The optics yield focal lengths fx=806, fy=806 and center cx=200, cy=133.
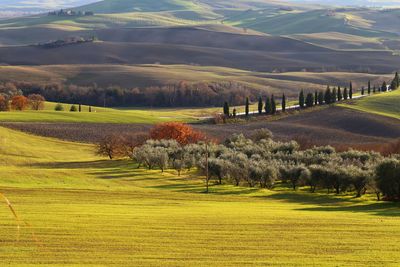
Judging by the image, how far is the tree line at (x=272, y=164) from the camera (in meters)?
51.6

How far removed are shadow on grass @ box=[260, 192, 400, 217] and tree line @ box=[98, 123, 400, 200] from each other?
1.90 metres

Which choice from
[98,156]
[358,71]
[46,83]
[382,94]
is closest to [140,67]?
[46,83]

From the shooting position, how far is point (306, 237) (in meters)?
29.7

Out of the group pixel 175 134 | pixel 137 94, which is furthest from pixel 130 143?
pixel 137 94

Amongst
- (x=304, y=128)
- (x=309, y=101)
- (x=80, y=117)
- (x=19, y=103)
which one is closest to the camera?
(x=304, y=128)

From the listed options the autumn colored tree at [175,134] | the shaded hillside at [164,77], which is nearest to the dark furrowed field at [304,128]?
the autumn colored tree at [175,134]

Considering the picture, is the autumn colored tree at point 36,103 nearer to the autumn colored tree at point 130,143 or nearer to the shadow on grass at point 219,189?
the autumn colored tree at point 130,143

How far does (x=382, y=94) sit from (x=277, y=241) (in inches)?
4042

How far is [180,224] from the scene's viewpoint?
32.1 m

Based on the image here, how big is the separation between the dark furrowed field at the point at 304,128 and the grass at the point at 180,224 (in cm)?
3584

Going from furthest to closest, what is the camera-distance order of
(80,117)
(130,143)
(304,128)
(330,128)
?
(80,117)
(330,128)
(304,128)
(130,143)

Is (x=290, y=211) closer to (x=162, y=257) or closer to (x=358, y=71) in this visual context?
(x=162, y=257)

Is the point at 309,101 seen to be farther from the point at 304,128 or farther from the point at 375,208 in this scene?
the point at 375,208

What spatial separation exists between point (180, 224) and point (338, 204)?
1725cm
